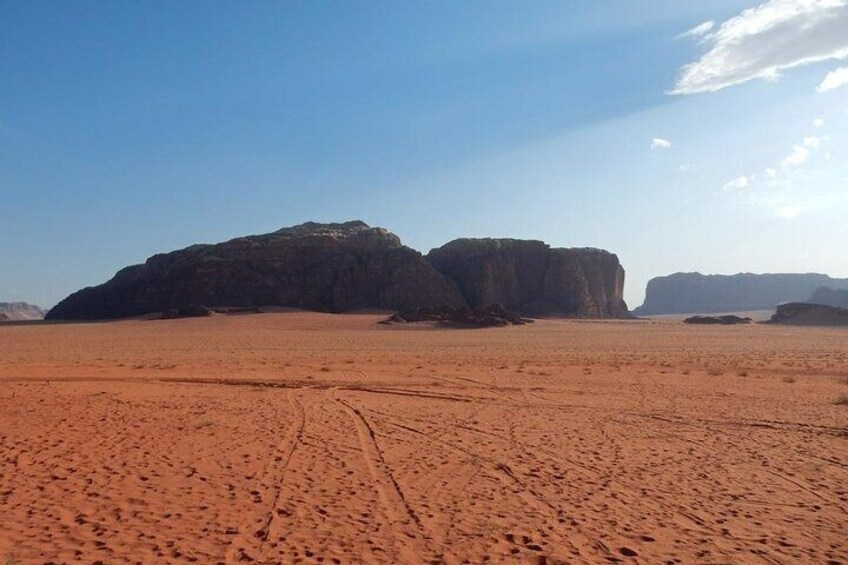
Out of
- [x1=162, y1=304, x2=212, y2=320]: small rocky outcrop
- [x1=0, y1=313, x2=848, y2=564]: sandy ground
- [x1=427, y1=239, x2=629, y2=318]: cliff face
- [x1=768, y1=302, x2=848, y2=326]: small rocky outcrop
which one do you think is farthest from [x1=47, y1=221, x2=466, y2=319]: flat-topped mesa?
[x1=0, y1=313, x2=848, y2=564]: sandy ground

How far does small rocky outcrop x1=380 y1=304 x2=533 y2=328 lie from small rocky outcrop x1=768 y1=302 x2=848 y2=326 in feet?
122

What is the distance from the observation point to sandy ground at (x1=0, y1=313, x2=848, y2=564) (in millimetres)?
6258

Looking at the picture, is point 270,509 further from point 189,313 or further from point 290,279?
point 290,279

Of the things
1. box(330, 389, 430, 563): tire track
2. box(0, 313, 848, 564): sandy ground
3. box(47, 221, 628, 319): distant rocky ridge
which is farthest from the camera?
Result: box(47, 221, 628, 319): distant rocky ridge

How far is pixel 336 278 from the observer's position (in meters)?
76.9

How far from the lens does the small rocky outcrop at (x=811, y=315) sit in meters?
71.2

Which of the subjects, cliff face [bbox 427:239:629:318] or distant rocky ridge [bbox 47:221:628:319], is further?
cliff face [bbox 427:239:629:318]

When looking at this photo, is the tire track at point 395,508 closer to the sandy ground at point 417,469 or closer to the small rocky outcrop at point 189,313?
the sandy ground at point 417,469

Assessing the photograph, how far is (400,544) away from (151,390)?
12651 mm

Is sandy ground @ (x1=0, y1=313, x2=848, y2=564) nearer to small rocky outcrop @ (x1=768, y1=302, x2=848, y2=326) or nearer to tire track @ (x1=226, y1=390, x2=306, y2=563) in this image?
tire track @ (x1=226, y1=390, x2=306, y2=563)

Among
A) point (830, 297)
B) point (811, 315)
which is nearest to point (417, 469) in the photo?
point (811, 315)

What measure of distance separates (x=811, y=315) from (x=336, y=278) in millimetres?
58441

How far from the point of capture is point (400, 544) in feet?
20.4

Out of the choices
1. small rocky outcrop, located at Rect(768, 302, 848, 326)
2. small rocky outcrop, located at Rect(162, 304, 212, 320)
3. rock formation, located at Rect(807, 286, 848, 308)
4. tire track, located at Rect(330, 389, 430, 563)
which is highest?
rock formation, located at Rect(807, 286, 848, 308)
